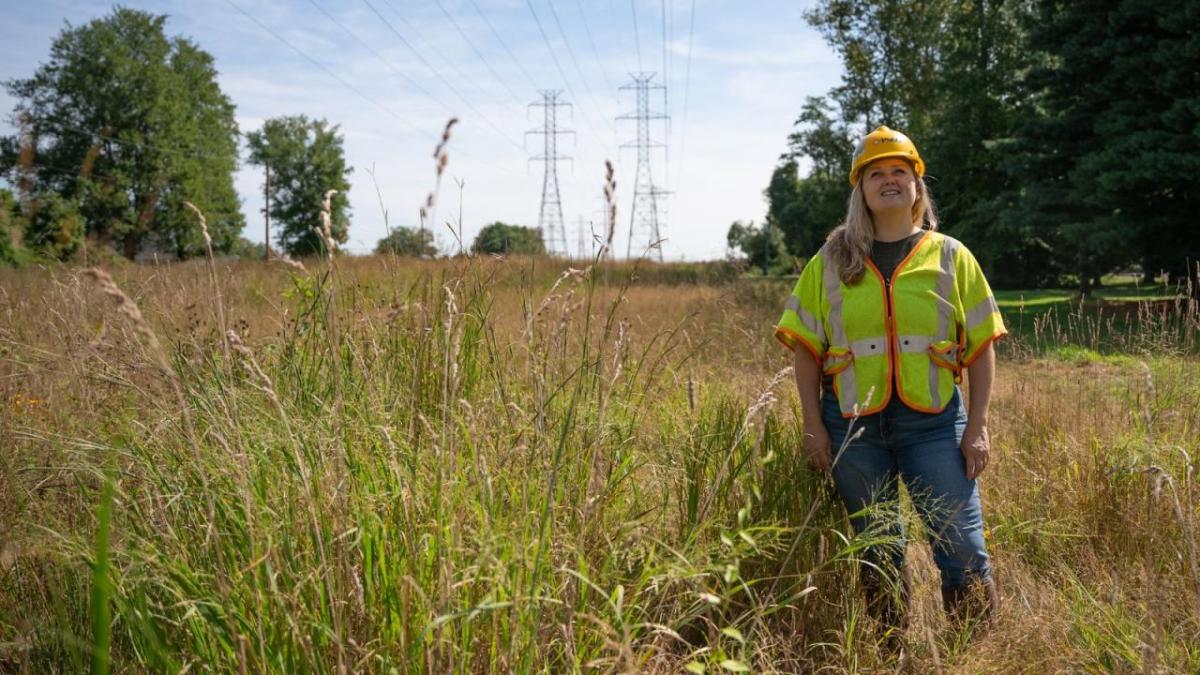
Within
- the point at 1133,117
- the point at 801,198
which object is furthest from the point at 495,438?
the point at 801,198

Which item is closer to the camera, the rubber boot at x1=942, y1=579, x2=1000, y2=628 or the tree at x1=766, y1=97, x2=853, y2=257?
the rubber boot at x1=942, y1=579, x2=1000, y2=628

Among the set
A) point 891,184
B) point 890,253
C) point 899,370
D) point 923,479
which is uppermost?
point 891,184

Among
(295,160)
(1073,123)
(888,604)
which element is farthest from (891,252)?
(295,160)

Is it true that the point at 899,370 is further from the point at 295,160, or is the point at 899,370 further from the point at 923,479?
the point at 295,160

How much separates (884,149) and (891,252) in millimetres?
343

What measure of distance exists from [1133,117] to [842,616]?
532 inches

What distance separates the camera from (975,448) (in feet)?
9.50

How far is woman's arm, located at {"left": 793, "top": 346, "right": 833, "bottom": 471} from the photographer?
304 cm

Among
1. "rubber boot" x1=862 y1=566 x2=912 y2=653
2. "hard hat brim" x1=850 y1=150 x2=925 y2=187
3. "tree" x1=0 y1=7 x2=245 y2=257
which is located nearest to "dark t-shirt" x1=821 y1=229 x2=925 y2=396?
"hard hat brim" x1=850 y1=150 x2=925 y2=187

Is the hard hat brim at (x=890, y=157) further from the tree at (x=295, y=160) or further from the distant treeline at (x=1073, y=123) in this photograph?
the tree at (x=295, y=160)

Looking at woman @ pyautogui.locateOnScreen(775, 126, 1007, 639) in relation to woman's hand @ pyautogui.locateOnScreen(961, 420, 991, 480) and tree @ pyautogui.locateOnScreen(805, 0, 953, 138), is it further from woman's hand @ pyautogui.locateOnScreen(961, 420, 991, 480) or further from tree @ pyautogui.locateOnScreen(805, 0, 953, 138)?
tree @ pyautogui.locateOnScreen(805, 0, 953, 138)

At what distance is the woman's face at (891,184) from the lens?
301 centimetres

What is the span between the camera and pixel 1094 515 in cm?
360

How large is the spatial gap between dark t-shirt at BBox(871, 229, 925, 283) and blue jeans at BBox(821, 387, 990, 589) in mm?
441
